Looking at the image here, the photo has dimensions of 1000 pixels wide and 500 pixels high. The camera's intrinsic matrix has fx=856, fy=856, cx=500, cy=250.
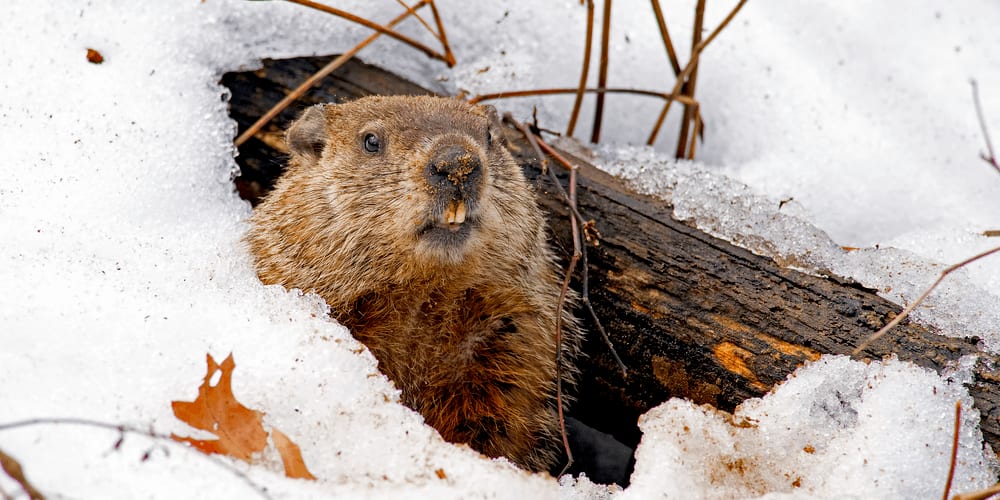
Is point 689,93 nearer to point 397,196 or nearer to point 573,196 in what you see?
point 573,196

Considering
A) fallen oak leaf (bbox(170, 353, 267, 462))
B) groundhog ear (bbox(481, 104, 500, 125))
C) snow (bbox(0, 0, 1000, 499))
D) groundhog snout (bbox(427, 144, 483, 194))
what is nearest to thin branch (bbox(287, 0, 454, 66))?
snow (bbox(0, 0, 1000, 499))

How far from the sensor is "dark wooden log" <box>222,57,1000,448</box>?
3125 millimetres

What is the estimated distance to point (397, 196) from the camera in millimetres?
3154

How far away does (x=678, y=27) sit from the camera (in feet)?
15.6

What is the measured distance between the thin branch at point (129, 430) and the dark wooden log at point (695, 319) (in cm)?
184

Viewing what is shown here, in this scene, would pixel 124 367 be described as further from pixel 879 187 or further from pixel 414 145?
pixel 879 187

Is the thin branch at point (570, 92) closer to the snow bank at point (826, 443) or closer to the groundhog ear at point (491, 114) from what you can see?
the groundhog ear at point (491, 114)

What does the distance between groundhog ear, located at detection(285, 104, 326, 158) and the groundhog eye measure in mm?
396

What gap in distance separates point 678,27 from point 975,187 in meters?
1.73

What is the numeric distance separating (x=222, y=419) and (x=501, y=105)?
253 centimetres

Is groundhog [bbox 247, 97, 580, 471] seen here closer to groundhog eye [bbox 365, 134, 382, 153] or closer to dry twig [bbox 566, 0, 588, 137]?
groundhog eye [bbox 365, 134, 382, 153]

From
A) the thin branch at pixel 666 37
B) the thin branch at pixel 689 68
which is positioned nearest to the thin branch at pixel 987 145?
the thin branch at pixel 689 68

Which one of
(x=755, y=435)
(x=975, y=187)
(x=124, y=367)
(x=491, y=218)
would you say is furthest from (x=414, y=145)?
(x=975, y=187)

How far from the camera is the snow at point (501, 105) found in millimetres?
2457
